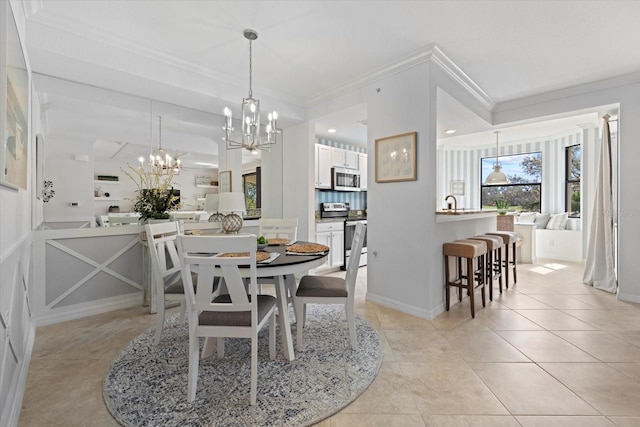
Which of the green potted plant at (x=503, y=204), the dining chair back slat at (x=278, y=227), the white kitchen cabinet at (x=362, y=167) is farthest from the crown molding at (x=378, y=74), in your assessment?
the green potted plant at (x=503, y=204)

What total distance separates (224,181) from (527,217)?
19.7ft

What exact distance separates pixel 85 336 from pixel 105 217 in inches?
46.8

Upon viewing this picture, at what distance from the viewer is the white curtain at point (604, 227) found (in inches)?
147

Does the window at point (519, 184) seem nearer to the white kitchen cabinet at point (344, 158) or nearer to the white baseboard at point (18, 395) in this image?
the white kitchen cabinet at point (344, 158)

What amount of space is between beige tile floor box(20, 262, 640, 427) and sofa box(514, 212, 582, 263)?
2455 mm

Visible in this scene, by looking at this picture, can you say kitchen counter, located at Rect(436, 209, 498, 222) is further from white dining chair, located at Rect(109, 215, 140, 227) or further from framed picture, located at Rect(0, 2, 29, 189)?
white dining chair, located at Rect(109, 215, 140, 227)

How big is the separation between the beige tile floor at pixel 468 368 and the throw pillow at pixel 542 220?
312 centimetres

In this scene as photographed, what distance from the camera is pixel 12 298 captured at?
5.58ft

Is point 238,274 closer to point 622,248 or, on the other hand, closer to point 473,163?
point 622,248

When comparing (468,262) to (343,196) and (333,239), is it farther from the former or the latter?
(343,196)

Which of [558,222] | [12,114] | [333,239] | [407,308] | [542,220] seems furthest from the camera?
[542,220]

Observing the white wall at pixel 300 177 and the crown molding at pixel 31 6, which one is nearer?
the crown molding at pixel 31 6

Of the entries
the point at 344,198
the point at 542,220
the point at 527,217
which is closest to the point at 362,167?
the point at 344,198

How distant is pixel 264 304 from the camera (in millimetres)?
1965
